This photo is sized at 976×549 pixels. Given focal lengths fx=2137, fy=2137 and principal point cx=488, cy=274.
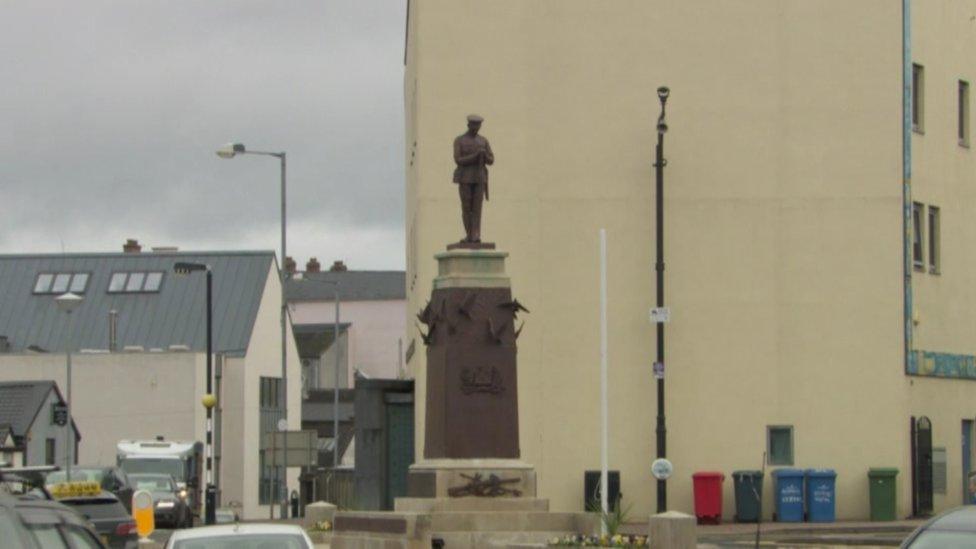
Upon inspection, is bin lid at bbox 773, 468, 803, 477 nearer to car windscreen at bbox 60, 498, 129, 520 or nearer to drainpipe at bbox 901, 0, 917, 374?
drainpipe at bbox 901, 0, 917, 374

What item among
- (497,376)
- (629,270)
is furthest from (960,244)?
(497,376)

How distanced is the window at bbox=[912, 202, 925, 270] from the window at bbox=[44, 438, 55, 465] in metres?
40.0

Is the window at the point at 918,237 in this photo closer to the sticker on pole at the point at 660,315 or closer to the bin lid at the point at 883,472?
the bin lid at the point at 883,472

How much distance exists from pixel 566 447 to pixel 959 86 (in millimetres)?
12058

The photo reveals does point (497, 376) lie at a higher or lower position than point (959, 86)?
lower

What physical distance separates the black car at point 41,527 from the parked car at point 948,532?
567 cm

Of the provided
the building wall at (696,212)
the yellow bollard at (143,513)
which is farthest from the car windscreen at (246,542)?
the building wall at (696,212)

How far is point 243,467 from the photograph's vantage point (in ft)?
282

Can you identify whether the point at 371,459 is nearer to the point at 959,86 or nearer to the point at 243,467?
the point at 959,86

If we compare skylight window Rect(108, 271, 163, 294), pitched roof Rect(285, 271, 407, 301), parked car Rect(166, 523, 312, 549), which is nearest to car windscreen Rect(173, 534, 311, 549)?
parked car Rect(166, 523, 312, 549)

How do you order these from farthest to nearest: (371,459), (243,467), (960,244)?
(243,467) → (960,244) → (371,459)

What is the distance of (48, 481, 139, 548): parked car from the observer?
28.5 m

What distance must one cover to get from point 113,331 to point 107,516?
60289 mm

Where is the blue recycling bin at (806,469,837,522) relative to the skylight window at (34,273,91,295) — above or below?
below
